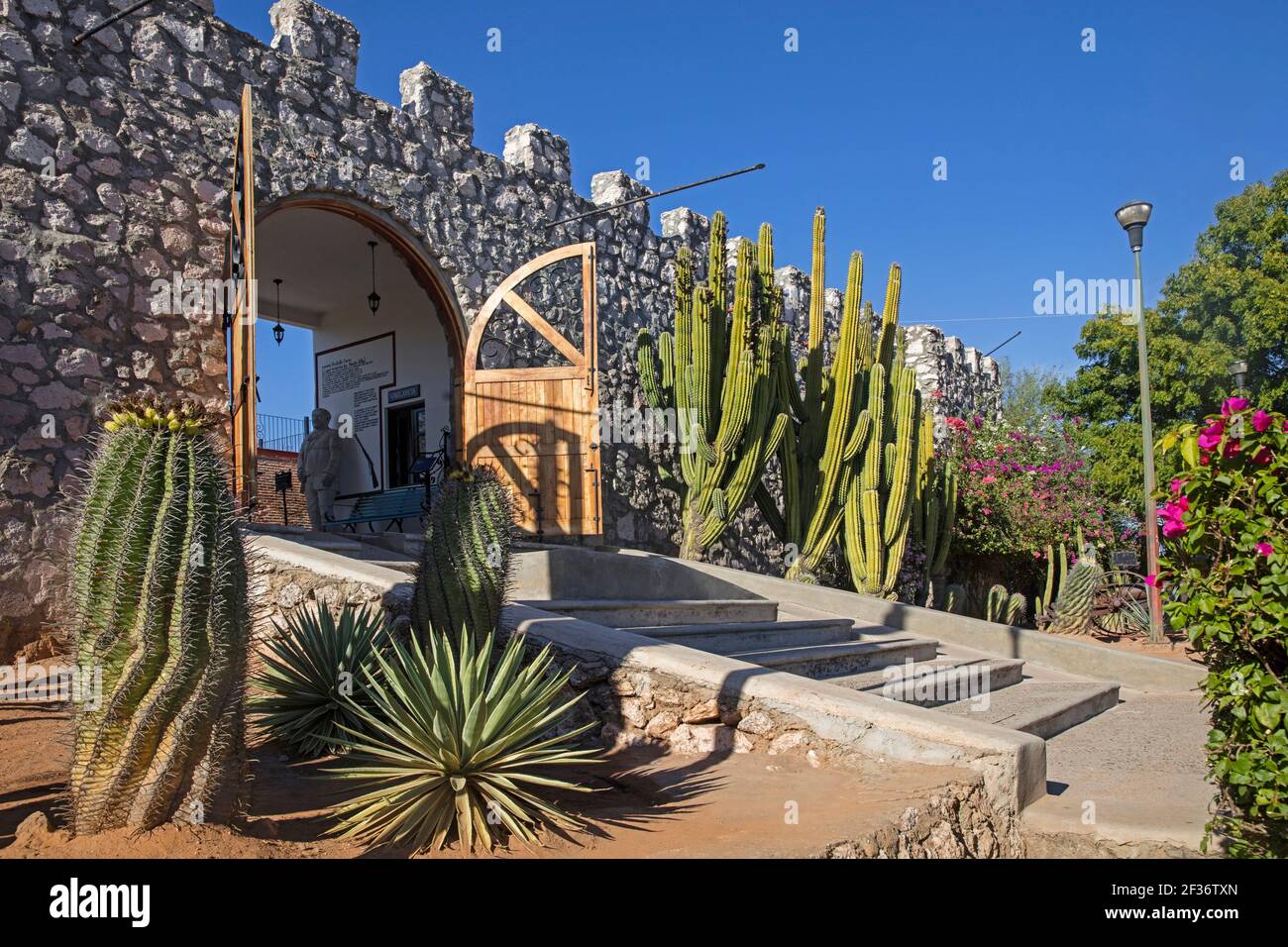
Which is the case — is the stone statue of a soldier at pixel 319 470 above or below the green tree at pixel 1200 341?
below

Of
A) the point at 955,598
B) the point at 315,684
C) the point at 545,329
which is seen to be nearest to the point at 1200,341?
the point at 955,598

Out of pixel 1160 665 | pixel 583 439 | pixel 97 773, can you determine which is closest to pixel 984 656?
pixel 1160 665

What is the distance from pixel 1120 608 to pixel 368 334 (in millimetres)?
9942

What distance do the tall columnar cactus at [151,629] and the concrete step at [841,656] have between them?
3.40 metres

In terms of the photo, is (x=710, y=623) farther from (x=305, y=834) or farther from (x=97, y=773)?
(x=97, y=773)

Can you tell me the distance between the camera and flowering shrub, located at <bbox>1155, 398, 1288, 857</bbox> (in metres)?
2.93

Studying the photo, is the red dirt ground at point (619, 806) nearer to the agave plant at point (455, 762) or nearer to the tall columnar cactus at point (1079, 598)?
the agave plant at point (455, 762)

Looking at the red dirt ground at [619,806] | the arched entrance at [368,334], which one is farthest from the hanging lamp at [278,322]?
the red dirt ground at [619,806]

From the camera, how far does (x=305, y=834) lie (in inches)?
124

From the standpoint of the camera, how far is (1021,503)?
13.7 m

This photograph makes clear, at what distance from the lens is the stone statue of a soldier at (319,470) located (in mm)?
10883

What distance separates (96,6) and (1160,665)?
962cm

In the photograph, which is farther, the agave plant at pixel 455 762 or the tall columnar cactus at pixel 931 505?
the tall columnar cactus at pixel 931 505
